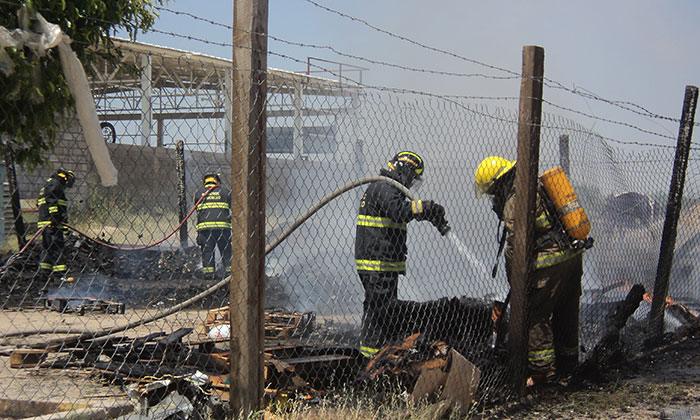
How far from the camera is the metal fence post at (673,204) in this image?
22.9 feet

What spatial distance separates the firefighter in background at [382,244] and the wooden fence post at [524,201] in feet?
3.07

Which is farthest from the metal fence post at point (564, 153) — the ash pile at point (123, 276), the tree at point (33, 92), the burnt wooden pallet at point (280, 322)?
the tree at point (33, 92)

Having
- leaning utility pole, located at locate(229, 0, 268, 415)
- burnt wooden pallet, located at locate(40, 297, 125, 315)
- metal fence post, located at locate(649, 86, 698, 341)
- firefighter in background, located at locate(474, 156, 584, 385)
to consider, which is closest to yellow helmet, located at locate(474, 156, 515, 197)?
firefighter in background, located at locate(474, 156, 584, 385)

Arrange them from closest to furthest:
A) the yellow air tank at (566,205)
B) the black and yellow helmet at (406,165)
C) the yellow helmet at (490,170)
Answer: the yellow air tank at (566,205), the yellow helmet at (490,170), the black and yellow helmet at (406,165)

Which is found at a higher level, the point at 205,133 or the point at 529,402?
the point at 205,133

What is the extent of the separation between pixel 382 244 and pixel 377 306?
0.51m

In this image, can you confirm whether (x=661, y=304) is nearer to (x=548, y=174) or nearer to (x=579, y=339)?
(x=579, y=339)

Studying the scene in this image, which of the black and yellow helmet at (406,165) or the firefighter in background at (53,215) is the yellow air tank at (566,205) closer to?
the black and yellow helmet at (406,165)

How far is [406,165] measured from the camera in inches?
215

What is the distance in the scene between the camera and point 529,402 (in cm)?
474

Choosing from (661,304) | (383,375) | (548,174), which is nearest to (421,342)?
(383,375)

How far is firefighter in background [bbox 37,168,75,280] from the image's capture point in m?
→ 9.37

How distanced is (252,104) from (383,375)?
198 centimetres

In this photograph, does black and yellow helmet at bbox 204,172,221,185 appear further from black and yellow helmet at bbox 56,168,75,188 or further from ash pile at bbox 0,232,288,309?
black and yellow helmet at bbox 56,168,75,188
